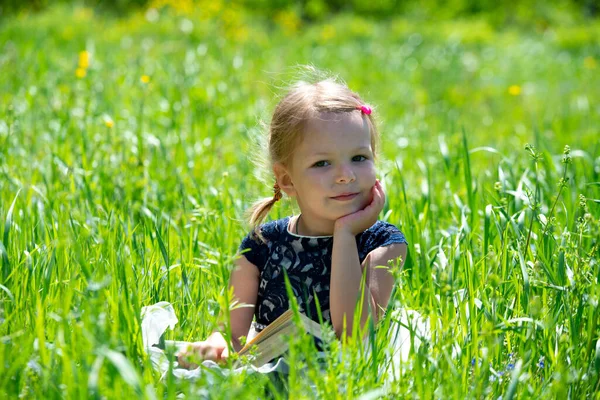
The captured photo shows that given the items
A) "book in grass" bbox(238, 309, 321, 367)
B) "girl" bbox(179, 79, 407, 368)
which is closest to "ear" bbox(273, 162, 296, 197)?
"girl" bbox(179, 79, 407, 368)

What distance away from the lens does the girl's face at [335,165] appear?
2193 mm

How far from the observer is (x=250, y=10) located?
1409cm

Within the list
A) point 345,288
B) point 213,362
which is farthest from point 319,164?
→ point 213,362

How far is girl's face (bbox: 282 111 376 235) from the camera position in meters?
2.19

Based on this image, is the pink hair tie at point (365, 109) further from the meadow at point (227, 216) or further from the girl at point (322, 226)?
the meadow at point (227, 216)

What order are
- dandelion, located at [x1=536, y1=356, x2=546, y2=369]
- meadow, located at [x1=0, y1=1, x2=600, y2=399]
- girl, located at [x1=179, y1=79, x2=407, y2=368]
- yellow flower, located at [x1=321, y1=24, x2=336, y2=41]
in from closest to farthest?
meadow, located at [x1=0, y1=1, x2=600, y2=399], dandelion, located at [x1=536, y1=356, x2=546, y2=369], girl, located at [x1=179, y1=79, x2=407, y2=368], yellow flower, located at [x1=321, y1=24, x2=336, y2=41]

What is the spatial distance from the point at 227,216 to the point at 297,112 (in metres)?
0.74

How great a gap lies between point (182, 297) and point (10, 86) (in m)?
3.39

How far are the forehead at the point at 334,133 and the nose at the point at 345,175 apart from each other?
6 cm

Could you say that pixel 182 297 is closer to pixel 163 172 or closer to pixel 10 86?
pixel 163 172

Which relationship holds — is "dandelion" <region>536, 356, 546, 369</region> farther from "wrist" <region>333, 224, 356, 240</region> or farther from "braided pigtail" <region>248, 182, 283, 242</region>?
"braided pigtail" <region>248, 182, 283, 242</region>

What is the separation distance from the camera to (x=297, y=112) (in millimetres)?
2271

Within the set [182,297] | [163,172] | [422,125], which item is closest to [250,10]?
[422,125]

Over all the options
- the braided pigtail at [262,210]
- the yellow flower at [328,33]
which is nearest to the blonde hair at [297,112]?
the braided pigtail at [262,210]
